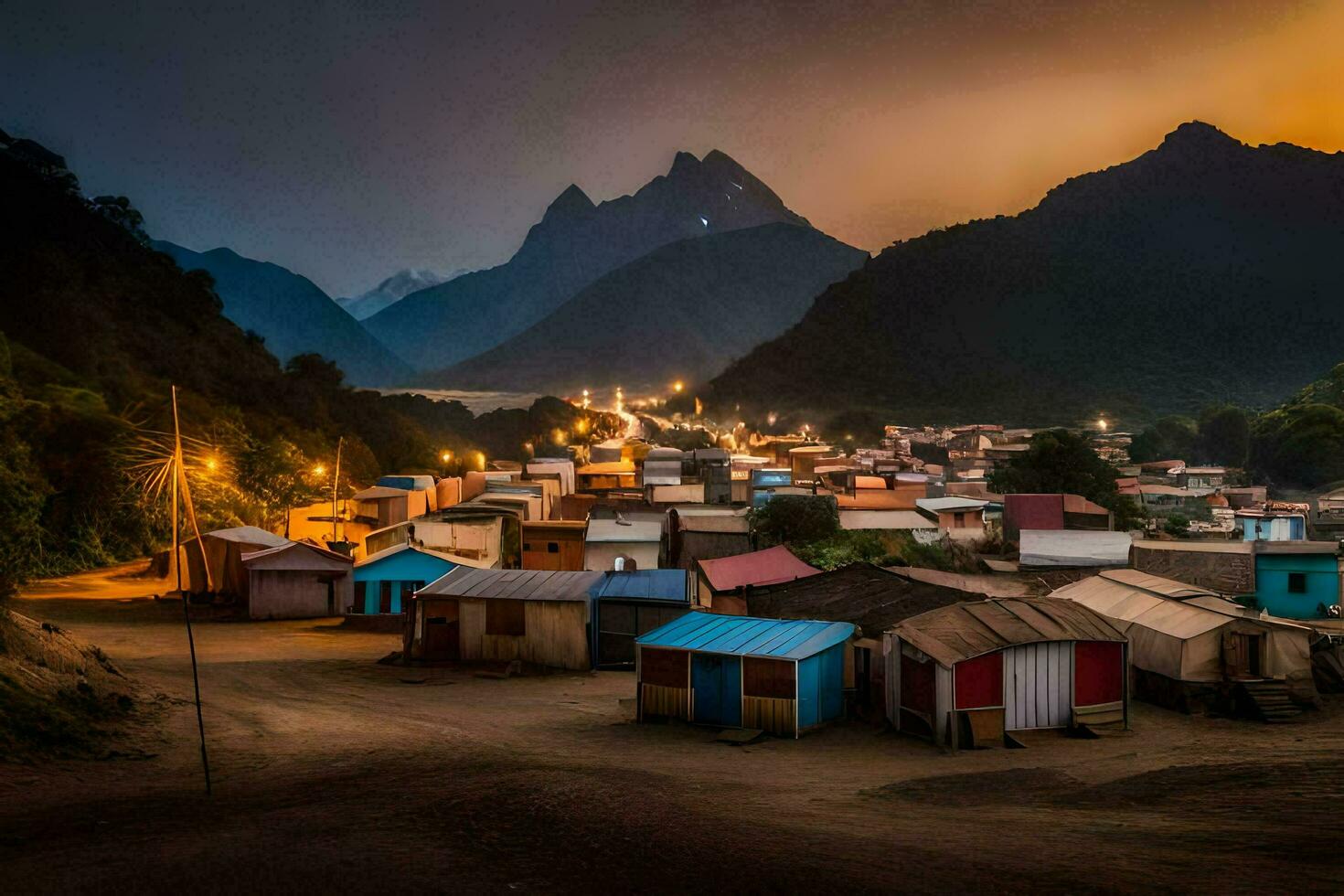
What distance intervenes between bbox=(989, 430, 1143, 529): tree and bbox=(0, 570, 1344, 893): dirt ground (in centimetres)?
2594

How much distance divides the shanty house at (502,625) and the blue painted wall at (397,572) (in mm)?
3963

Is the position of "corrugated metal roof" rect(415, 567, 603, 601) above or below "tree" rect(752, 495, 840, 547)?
below

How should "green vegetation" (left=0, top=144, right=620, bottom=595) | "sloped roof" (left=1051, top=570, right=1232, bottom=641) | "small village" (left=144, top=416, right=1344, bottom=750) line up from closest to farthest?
"small village" (left=144, top=416, right=1344, bottom=750) → "sloped roof" (left=1051, top=570, right=1232, bottom=641) → "green vegetation" (left=0, top=144, right=620, bottom=595)

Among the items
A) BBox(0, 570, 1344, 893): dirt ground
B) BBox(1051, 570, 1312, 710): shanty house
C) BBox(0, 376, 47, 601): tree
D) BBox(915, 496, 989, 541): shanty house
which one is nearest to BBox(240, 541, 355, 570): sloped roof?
BBox(0, 376, 47, 601): tree

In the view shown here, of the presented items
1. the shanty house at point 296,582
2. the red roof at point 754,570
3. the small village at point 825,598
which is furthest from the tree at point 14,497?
the red roof at point 754,570

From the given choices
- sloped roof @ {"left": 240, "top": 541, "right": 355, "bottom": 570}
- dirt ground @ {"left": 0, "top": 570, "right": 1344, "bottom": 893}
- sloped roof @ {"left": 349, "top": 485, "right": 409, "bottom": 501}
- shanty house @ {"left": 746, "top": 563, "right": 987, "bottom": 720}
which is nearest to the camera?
dirt ground @ {"left": 0, "top": 570, "right": 1344, "bottom": 893}

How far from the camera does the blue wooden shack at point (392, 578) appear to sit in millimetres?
21641

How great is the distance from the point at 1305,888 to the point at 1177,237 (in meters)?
123

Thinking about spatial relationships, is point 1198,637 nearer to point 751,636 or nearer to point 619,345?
point 751,636

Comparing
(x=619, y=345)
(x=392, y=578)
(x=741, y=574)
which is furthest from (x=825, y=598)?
(x=619, y=345)

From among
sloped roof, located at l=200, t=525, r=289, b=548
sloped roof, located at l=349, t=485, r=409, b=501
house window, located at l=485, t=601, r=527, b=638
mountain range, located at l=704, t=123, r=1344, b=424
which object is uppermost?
mountain range, located at l=704, t=123, r=1344, b=424

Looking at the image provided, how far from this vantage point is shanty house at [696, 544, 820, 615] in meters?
21.7

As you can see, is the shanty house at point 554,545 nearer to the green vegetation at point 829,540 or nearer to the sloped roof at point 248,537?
the green vegetation at point 829,540

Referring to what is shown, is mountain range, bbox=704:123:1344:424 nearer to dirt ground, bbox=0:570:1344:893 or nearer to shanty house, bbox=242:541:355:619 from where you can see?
shanty house, bbox=242:541:355:619
